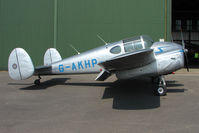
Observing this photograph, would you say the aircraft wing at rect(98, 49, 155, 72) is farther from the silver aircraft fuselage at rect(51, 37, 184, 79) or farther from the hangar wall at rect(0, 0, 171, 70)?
the hangar wall at rect(0, 0, 171, 70)

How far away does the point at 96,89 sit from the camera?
7.85 metres

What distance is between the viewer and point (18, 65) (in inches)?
290

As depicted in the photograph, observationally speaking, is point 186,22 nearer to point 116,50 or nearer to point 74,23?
point 74,23

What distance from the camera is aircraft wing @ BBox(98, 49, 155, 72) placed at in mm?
5477

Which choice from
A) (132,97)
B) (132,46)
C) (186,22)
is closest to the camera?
(132,97)

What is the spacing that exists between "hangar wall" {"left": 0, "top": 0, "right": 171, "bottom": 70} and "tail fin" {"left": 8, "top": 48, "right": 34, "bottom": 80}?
20.8 feet

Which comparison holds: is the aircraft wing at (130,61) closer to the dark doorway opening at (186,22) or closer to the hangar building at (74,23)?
the hangar building at (74,23)

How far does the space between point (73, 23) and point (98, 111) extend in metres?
9.92

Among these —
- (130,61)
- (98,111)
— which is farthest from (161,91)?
(98,111)

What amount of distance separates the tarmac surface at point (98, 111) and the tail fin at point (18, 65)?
667mm

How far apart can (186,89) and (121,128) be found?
15.8ft

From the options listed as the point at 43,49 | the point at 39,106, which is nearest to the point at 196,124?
the point at 39,106

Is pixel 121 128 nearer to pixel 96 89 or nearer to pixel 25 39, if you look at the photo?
pixel 96 89

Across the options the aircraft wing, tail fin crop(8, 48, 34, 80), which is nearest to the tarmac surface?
tail fin crop(8, 48, 34, 80)
